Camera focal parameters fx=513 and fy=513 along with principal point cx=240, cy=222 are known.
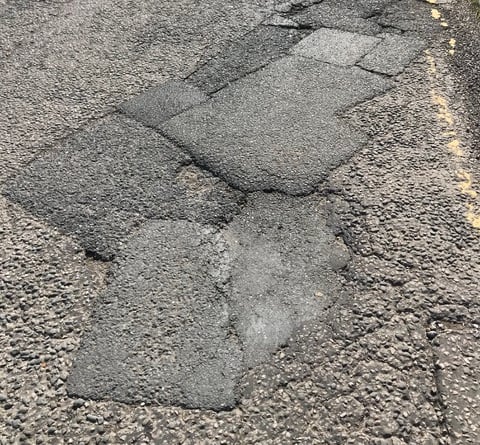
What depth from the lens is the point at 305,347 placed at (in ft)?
7.59

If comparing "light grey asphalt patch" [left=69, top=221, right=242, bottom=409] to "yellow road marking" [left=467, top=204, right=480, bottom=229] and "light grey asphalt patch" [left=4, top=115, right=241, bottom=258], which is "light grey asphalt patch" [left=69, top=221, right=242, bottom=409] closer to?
"light grey asphalt patch" [left=4, top=115, right=241, bottom=258]

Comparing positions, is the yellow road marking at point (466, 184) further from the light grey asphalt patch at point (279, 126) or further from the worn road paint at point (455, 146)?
the light grey asphalt patch at point (279, 126)

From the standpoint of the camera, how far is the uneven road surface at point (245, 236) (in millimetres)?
2143

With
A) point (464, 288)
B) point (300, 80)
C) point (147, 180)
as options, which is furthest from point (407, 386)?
point (300, 80)

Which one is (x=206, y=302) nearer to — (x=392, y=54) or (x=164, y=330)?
(x=164, y=330)

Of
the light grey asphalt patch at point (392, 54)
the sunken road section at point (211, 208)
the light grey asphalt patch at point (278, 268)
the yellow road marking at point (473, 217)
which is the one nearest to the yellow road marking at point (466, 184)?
the yellow road marking at point (473, 217)

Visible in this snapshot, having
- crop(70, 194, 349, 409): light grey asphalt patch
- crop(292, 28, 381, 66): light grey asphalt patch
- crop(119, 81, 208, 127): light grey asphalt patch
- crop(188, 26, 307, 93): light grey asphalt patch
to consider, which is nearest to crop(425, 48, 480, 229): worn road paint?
crop(292, 28, 381, 66): light grey asphalt patch

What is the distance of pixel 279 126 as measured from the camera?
11.7 ft

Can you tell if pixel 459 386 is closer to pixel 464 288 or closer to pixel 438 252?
pixel 464 288

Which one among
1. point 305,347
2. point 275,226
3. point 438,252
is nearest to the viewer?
point 305,347

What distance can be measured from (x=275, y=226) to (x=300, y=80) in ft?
5.35

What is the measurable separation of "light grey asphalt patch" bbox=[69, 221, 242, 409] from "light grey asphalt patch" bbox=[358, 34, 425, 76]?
2.17 meters

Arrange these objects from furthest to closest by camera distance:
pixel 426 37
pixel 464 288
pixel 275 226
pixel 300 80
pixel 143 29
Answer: pixel 143 29, pixel 426 37, pixel 300 80, pixel 275 226, pixel 464 288

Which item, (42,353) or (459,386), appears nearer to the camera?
(459,386)
